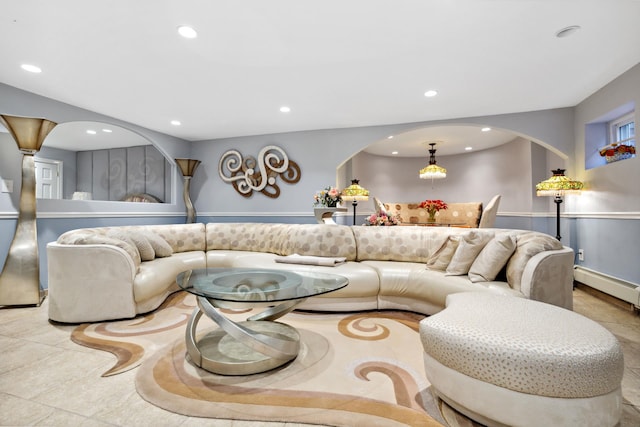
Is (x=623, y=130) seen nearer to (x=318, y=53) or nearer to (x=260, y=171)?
(x=318, y=53)

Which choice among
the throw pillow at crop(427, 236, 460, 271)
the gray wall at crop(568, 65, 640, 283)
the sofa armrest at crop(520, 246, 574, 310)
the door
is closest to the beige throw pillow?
the sofa armrest at crop(520, 246, 574, 310)

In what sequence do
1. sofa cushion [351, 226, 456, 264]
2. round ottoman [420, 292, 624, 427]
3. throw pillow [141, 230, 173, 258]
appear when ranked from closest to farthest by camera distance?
1. round ottoman [420, 292, 624, 427]
2. sofa cushion [351, 226, 456, 264]
3. throw pillow [141, 230, 173, 258]

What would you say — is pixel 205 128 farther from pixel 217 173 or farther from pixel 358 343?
pixel 358 343

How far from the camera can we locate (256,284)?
2.05 metres

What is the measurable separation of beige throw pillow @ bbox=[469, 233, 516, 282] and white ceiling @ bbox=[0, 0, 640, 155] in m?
1.59

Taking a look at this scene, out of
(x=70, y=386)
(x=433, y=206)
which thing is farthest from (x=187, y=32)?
(x=433, y=206)

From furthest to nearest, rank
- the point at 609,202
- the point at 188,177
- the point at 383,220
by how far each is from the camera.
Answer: the point at 188,177, the point at 383,220, the point at 609,202

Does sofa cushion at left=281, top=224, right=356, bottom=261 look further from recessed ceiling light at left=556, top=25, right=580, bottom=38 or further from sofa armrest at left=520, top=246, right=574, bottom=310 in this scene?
recessed ceiling light at left=556, top=25, right=580, bottom=38

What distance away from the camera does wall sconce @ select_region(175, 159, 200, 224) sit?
17.1 feet

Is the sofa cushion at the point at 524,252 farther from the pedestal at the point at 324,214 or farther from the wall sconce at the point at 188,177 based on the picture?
the wall sconce at the point at 188,177

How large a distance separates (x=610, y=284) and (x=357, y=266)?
8.68 feet

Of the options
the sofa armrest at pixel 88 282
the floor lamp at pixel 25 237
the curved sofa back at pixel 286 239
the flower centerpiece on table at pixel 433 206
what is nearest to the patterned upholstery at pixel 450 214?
the flower centerpiece on table at pixel 433 206

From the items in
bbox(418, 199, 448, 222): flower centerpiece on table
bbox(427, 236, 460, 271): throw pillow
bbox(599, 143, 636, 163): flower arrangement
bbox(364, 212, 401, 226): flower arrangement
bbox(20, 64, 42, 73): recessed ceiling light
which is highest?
bbox(20, 64, 42, 73): recessed ceiling light

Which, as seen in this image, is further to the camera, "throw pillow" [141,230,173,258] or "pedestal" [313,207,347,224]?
"pedestal" [313,207,347,224]
